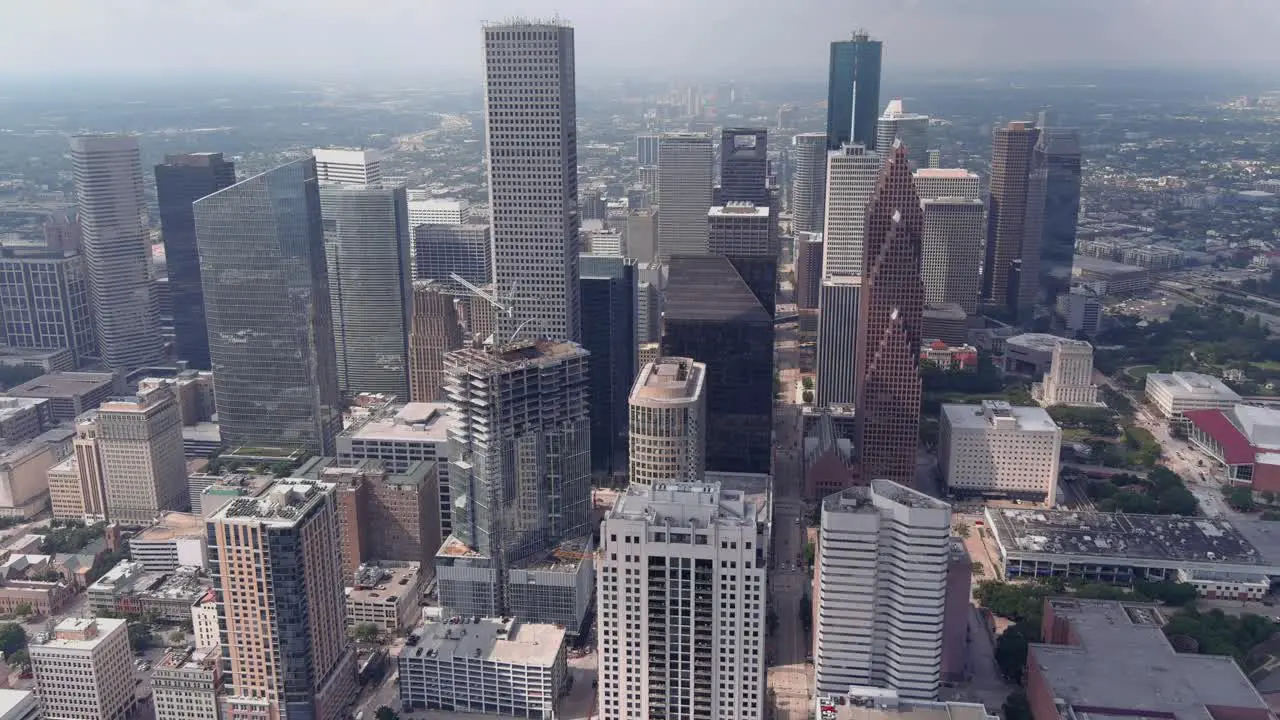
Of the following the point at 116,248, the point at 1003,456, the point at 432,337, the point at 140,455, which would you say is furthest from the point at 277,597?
the point at 116,248

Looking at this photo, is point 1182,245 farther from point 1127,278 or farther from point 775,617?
point 775,617

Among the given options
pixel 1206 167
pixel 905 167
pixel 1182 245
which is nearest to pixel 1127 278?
pixel 1182 245

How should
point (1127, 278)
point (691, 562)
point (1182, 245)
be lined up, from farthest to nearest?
point (1182, 245) → point (1127, 278) → point (691, 562)

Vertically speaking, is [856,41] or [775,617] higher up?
[856,41]

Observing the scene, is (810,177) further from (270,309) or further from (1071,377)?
(270,309)

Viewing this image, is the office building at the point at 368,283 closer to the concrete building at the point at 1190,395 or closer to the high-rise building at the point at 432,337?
the high-rise building at the point at 432,337
